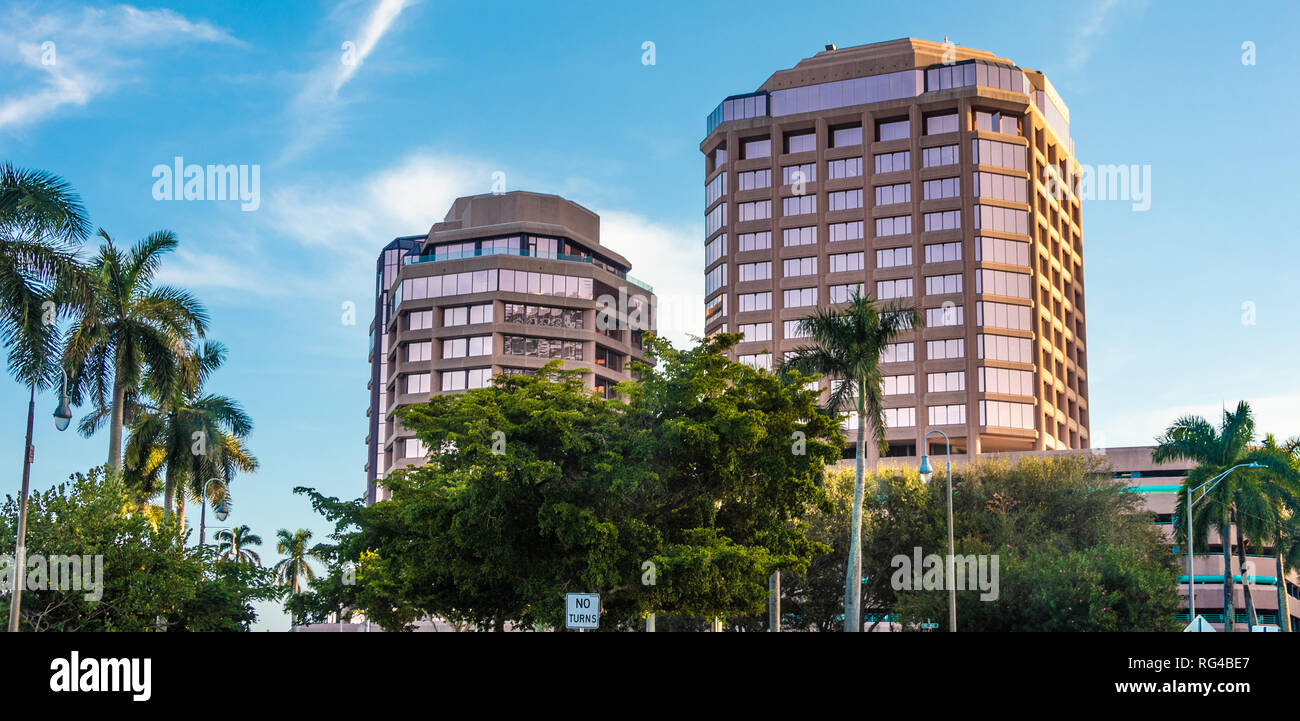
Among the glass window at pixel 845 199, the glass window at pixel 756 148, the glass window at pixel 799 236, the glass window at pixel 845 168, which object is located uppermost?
the glass window at pixel 756 148

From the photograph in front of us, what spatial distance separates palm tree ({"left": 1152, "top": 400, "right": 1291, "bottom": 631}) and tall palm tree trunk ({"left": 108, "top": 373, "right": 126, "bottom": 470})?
146ft

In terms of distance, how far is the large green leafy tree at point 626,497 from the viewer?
36312 mm

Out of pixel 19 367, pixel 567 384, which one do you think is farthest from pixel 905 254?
pixel 19 367

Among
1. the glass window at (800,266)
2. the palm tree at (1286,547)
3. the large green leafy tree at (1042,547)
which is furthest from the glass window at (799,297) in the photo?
the palm tree at (1286,547)

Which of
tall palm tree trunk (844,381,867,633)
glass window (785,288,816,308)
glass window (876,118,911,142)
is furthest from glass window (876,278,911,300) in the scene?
tall palm tree trunk (844,381,867,633)

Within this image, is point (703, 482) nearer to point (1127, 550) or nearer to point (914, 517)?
point (1127, 550)

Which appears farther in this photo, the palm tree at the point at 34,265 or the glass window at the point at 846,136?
the glass window at the point at 846,136

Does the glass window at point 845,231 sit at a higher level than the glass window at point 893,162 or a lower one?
lower

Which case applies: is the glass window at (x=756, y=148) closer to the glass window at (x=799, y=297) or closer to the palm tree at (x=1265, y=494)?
the glass window at (x=799, y=297)

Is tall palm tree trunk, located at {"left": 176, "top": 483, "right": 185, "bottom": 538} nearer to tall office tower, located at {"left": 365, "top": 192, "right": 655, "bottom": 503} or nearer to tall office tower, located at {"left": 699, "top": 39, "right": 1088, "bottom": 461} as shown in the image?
tall office tower, located at {"left": 365, "top": 192, "right": 655, "bottom": 503}

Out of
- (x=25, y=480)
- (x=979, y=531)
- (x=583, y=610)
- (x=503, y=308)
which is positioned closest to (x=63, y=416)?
(x=25, y=480)

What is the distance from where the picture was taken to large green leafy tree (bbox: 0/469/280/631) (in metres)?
32.2

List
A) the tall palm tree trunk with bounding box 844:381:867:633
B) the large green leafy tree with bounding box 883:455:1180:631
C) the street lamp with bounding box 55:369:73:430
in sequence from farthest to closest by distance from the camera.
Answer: the large green leafy tree with bounding box 883:455:1180:631 < the tall palm tree trunk with bounding box 844:381:867:633 < the street lamp with bounding box 55:369:73:430

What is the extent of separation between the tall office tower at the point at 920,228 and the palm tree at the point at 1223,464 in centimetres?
4855
